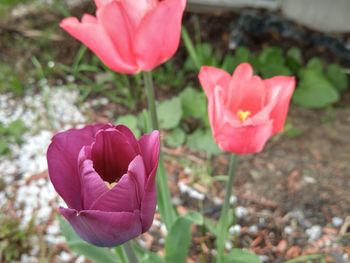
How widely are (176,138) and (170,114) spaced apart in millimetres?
81

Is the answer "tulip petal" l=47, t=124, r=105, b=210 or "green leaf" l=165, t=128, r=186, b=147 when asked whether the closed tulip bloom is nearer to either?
"tulip petal" l=47, t=124, r=105, b=210

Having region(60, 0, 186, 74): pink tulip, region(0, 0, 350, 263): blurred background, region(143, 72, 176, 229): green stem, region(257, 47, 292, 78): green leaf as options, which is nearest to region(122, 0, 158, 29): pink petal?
region(60, 0, 186, 74): pink tulip

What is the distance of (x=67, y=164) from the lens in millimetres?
668

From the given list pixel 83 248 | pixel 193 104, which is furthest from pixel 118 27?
pixel 193 104

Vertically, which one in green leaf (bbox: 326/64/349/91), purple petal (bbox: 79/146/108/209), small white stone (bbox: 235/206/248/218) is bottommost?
small white stone (bbox: 235/206/248/218)

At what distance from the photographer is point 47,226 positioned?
4.74 feet

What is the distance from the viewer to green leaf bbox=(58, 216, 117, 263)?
92 cm

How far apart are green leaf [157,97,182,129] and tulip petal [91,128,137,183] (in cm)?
91

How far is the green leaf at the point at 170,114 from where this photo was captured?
163 centimetres

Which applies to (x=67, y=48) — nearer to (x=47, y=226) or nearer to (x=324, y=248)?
(x=47, y=226)

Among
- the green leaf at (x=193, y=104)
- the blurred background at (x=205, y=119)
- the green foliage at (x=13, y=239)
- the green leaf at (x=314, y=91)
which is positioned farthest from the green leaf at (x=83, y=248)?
the green leaf at (x=314, y=91)

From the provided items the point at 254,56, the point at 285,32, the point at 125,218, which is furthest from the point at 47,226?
the point at 285,32

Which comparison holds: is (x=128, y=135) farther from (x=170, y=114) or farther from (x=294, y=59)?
(x=294, y=59)

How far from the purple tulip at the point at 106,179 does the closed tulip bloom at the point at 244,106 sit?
0.20 metres
